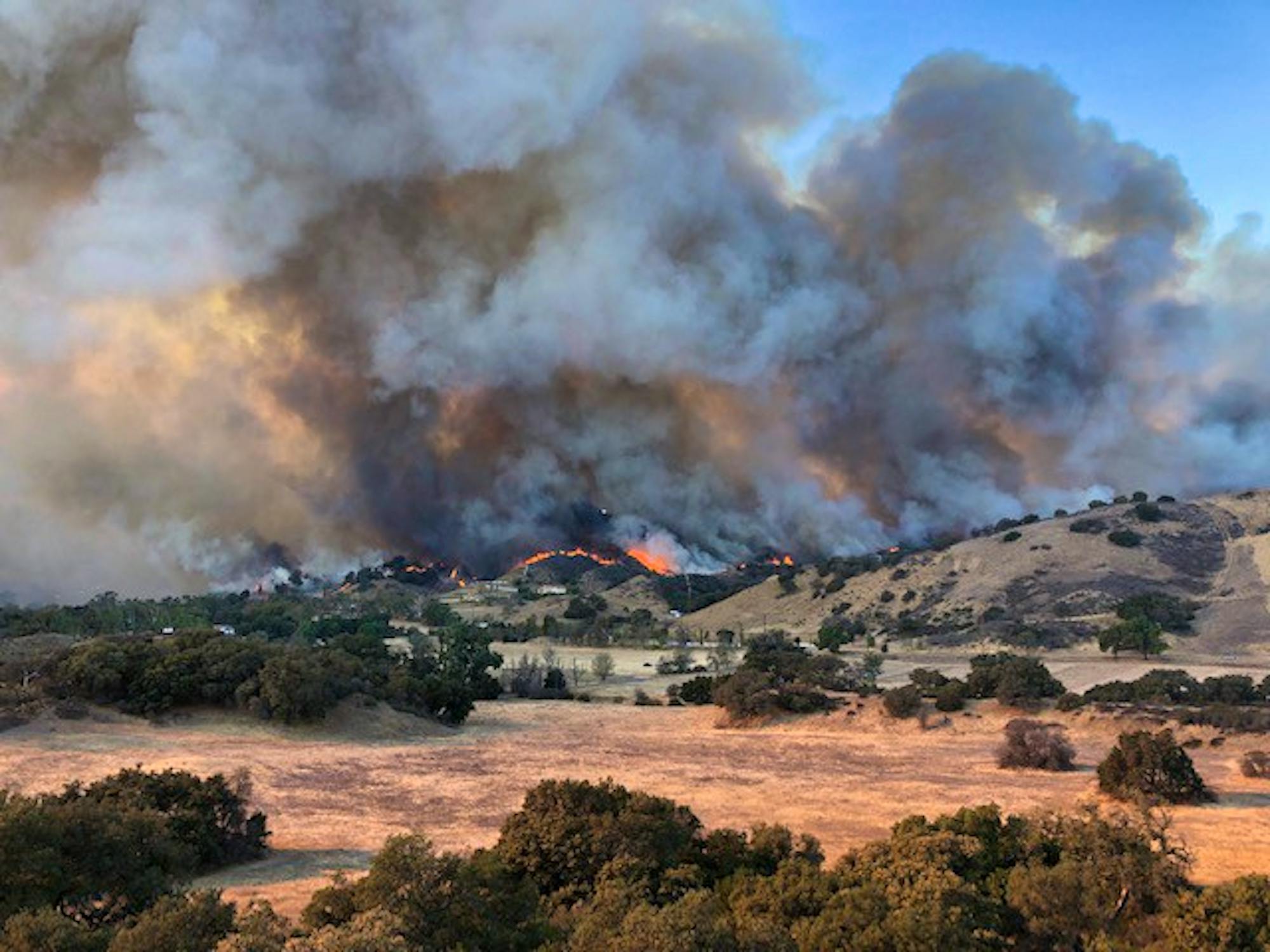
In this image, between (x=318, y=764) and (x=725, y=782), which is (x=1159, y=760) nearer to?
(x=725, y=782)

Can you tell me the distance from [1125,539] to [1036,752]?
66.7 m

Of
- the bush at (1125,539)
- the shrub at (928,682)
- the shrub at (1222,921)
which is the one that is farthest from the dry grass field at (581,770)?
the bush at (1125,539)

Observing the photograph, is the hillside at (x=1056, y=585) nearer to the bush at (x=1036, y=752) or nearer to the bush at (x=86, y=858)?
the bush at (x=1036, y=752)

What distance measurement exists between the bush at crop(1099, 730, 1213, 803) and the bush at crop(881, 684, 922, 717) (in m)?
14.5

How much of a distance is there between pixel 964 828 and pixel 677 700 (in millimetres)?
35903

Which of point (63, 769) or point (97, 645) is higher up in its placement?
point (97, 645)

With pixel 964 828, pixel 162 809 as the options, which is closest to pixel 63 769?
pixel 162 809

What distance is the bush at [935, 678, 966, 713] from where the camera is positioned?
141 ft

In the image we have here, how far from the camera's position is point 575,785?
60.3ft

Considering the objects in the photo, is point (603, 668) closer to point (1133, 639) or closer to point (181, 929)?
point (1133, 639)

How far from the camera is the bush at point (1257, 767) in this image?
3000 centimetres

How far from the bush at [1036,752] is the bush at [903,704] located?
8833 mm

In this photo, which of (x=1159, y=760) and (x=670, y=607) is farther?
(x=670, y=607)

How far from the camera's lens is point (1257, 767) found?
3005cm
